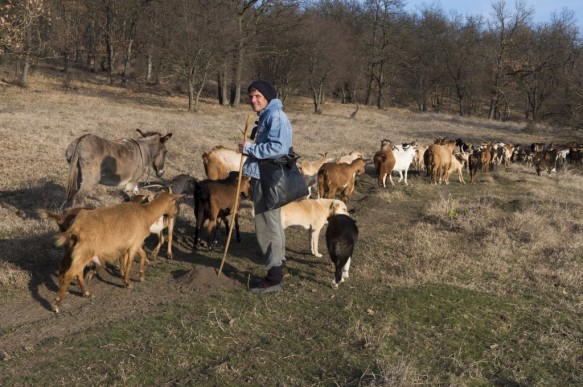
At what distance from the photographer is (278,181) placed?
19.1ft

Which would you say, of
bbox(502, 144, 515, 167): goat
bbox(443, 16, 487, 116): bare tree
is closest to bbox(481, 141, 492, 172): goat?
bbox(502, 144, 515, 167): goat

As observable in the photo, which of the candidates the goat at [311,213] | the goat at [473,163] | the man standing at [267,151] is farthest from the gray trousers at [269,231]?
the goat at [473,163]

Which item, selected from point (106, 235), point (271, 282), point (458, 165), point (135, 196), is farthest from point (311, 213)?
point (458, 165)

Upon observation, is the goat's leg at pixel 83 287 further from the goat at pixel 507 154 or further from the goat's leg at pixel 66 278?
the goat at pixel 507 154

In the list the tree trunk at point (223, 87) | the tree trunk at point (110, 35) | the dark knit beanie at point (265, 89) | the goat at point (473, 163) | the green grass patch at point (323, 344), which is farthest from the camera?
the tree trunk at point (110, 35)

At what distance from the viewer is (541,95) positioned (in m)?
56.4

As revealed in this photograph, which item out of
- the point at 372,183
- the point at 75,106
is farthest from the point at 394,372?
the point at 75,106

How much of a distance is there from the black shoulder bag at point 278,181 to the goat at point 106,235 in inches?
65.5

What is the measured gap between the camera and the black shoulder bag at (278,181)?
230 inches

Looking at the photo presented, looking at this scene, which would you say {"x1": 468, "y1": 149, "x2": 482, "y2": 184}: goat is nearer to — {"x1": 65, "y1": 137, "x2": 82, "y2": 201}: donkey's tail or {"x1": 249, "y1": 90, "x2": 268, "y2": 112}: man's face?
{"x1": 249, "y1": 90, "x2": 268, "y2": 112}: man's face

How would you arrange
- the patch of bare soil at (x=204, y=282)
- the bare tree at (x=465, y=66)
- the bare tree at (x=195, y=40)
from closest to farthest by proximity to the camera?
the patch of bare soil at (x=204, y=282) → the bare tree at (x=195, y=40) → the bare tree at (x=465, y=66)

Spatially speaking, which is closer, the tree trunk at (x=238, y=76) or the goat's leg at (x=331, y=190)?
the goat's leg at (x=331, y=190)

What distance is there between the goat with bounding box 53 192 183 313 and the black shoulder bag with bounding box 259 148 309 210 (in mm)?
1663

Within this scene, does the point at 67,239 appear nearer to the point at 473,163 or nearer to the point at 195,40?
the point at 473,163
